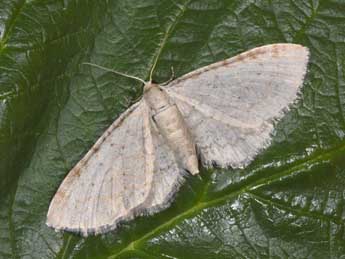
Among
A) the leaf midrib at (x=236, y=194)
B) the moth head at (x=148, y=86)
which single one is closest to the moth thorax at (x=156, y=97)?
the moth head at (x=148, y=86)

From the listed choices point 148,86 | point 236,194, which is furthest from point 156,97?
point 236,194

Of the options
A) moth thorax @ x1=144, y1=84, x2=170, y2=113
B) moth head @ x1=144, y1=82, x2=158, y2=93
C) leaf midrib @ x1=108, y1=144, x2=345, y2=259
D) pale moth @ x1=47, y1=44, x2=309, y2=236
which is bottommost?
leaf midrib @ x1=108, y1=144, x2=345, y2=259

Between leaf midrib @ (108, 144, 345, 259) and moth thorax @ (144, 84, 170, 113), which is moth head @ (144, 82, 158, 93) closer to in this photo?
moth thorax @ (144, 84, 170, 113)

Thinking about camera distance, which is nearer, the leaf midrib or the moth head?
the leaf midrib

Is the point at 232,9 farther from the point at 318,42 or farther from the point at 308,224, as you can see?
the point at 308,224

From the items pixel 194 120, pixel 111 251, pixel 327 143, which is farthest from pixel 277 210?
pixel 111 251

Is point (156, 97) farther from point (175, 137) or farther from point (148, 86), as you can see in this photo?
point (175, 137)

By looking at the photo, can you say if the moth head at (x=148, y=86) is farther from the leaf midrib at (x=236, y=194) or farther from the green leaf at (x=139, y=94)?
the leaf midrib at (x=236, y=194)

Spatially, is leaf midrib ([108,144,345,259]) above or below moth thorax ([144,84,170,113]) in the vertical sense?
below

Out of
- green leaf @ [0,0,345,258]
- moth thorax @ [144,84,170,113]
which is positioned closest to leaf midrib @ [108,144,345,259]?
Result: green leaf @ [0,0,345,258]
